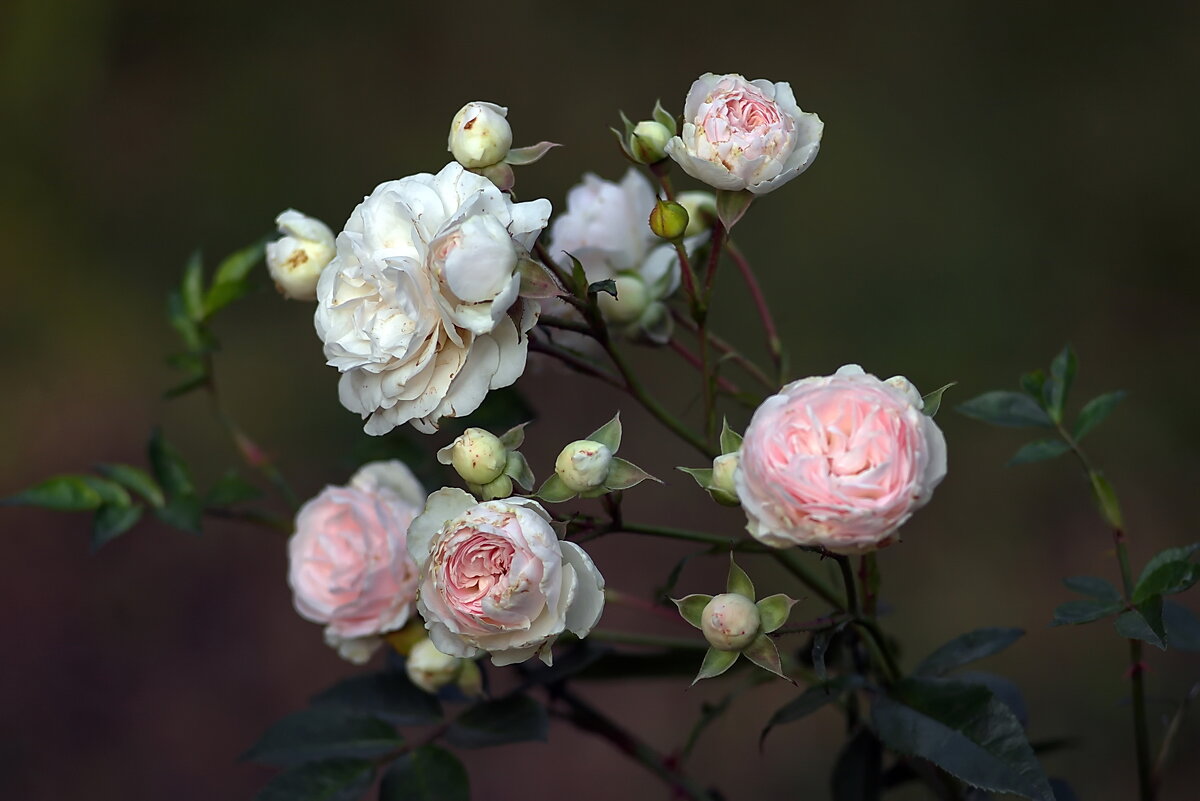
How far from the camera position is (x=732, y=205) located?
1.69 feet

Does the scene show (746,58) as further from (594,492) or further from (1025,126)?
(594,492)

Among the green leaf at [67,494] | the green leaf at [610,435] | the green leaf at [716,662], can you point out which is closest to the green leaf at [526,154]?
the green leaf at [610,435]

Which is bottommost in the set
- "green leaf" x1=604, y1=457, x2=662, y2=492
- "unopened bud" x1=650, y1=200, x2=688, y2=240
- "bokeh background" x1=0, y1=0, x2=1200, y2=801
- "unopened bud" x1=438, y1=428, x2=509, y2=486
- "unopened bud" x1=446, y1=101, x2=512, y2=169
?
"bokeh background" x1=0, y1=0, x2=1200, y2=801

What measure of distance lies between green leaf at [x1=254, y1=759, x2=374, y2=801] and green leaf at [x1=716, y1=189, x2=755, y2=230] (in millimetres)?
348

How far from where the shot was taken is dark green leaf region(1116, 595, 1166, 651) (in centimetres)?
47

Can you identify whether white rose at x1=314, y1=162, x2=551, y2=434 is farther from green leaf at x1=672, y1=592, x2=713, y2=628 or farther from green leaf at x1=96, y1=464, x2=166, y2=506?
green leaf at x1=96, y1=464, x2=166, y2=506

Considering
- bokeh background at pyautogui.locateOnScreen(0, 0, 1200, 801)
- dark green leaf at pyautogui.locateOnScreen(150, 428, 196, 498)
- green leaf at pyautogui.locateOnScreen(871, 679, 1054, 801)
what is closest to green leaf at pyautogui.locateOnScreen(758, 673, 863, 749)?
green leaf at pyautogui.locateOnScreen(871, 679, 1054, 801)

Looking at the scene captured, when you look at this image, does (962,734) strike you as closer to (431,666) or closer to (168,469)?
(431,666)

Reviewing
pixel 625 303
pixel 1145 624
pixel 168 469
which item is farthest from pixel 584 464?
pixel 168 469

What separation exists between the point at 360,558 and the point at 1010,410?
35 centimetres

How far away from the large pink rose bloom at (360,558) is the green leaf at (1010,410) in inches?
11.9

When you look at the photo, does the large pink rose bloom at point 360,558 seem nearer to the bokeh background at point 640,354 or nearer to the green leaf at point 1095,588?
the green leaf at point 1095,588

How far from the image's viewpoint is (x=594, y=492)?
1.56 ft

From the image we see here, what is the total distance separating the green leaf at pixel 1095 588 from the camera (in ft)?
1.71
